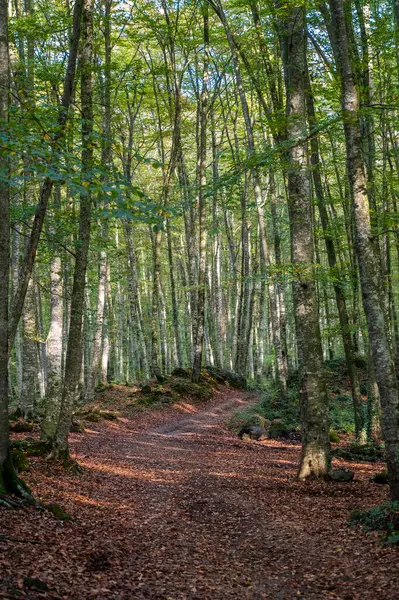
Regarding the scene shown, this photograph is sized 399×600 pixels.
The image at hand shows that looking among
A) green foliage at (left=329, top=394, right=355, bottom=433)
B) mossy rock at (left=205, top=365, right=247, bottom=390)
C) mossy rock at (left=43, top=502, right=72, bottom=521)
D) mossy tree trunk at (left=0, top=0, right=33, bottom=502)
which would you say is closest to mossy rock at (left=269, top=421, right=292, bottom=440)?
green foliage at (left=329, top=394, right=355, bottom=433)

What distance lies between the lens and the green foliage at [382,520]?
6046 millimetres

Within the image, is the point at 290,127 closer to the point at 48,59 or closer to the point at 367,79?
the point at 367,79

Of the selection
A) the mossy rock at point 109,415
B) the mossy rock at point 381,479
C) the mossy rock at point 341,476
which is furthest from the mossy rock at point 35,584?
the mossy rock at point 109,415

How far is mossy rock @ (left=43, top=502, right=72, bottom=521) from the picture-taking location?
639cm

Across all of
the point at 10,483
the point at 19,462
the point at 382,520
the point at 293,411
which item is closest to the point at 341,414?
the point at 293,411

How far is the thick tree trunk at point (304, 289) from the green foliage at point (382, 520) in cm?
222

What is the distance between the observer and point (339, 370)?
25.1 meters

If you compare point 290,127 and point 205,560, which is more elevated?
point 290,127

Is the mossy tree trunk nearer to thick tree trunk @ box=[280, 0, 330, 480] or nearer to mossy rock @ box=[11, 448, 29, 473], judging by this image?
mossy rock @ box=[11, 448, 29, 473]

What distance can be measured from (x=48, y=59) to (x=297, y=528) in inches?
707

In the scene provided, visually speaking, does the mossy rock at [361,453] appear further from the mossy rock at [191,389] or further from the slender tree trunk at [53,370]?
the mossy rock at [191,389]

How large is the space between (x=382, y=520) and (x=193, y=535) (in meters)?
2.52

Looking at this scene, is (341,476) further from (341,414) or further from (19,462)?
(341,414)

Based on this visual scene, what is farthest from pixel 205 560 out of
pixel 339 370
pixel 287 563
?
pixel 339 370
